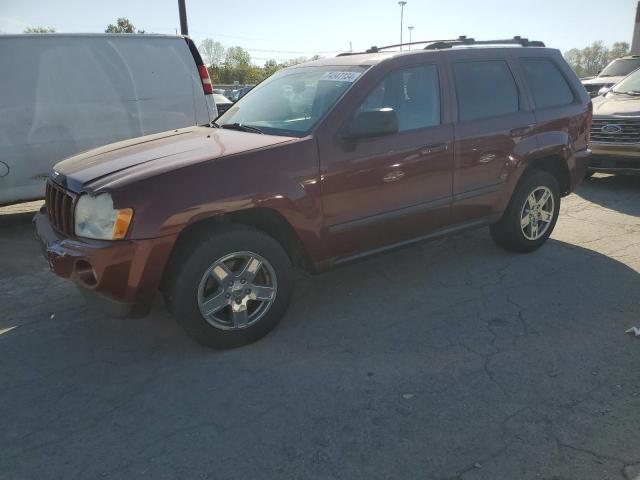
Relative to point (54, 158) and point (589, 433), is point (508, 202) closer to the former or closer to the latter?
point (589, 433)

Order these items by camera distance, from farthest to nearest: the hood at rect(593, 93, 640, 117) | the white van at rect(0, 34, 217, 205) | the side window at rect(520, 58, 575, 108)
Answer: the hood at rect(593, 93, 640, 117), the white van at rect(0, 34, 217, 205), the side window at rect(520, 58, 575, 108)

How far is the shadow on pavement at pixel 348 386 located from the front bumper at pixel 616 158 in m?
3.53

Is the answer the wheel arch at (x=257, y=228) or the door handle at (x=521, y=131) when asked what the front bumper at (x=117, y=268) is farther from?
the door handle at (x=521, y=131)

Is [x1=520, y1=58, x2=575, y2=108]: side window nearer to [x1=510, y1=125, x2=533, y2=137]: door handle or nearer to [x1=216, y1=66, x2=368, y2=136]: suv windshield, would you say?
[x1=510, y1=125, x2=533, y2=137]: door handle

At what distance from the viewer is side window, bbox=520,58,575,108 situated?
4680 millimetres

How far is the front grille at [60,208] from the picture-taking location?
314 cm

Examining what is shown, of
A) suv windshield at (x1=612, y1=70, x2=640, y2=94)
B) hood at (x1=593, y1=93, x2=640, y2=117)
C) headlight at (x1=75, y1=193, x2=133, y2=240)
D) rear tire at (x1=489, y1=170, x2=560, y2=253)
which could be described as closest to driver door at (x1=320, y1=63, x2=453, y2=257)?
rear tire at (x1=489, y1=170, x2=560, y2=253)

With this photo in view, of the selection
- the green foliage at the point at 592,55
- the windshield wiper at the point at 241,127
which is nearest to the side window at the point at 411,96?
the windshield wiper at the point at 241,127

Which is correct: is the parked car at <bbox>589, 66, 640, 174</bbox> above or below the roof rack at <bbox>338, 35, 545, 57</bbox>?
below

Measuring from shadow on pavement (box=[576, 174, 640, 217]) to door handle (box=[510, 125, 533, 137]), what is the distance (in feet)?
8.48

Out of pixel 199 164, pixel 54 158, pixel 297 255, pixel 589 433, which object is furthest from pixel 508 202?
pixel 54 158

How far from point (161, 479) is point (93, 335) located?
1652mm

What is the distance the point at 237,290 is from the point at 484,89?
2.68 m

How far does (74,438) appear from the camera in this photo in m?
2.55
